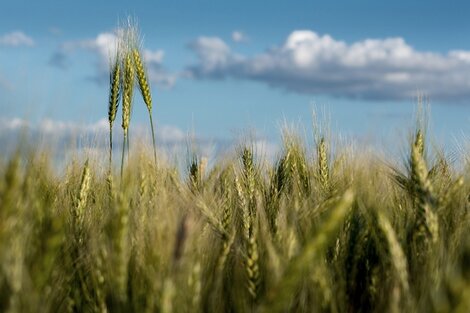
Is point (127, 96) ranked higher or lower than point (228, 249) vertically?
higher

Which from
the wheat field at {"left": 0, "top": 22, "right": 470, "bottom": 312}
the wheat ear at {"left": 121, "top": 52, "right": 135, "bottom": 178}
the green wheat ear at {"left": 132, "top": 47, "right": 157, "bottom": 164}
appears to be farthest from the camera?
the green wheat ear at {"left": 132, "top": 47, "right": 157, "bottom": 164}

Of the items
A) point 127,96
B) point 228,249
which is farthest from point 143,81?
point 228,249

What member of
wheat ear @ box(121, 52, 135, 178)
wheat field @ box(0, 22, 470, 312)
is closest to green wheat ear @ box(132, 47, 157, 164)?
wheat ear @ box(121, 52, 135, 178)

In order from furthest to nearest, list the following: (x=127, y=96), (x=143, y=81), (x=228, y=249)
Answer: (x=143, y=81) < (x=127, y=96) < (x=228, y=249)

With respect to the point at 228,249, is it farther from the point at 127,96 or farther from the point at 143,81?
the point at 143,81

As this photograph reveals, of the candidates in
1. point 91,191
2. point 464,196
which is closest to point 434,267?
point 464,196

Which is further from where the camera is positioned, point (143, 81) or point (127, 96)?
point (143, 81)

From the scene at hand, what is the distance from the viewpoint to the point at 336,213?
4.28 ft

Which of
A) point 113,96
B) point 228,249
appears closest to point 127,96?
point 113,96

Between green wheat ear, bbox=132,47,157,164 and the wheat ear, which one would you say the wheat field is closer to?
the wheat ear

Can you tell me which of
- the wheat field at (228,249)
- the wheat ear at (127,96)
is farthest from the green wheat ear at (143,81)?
the wheat field at (228,249)

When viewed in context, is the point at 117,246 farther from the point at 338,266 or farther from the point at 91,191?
the point at 91,191

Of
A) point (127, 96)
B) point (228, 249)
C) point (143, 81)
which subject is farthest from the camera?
point (143, 81)

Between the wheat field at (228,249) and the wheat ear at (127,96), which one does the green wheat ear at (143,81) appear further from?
the wheat field at (228,249)
